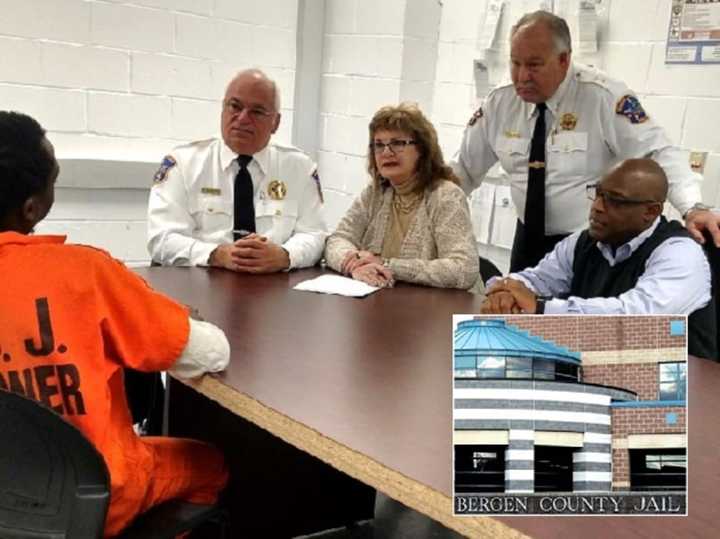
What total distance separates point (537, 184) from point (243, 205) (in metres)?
1.07

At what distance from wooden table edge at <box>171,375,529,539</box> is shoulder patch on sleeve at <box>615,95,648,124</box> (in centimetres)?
191

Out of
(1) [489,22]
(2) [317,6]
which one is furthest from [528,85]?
(2) [317,6]

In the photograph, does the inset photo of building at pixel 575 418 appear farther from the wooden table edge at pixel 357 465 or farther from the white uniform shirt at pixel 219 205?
the white uniform shirt at pixel 219 205

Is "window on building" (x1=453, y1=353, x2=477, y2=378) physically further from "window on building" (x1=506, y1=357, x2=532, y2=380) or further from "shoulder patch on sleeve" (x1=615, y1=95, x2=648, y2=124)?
"shoulder patch on sleeve" (x1=615, y1=95, x2=648, y2=124)

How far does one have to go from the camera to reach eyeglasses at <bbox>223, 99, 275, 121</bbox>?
2.65 metres

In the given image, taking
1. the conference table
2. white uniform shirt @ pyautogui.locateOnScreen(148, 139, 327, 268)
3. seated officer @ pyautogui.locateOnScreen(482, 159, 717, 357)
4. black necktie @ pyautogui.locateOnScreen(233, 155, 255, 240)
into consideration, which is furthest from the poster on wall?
black necktie @ pyautogui.locateOnScreen(233, 155, 255, 240)

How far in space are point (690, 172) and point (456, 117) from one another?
1.41 metres

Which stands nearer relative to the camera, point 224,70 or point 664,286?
point 664,286

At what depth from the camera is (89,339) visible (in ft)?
4.07

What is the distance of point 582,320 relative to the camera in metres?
0.65

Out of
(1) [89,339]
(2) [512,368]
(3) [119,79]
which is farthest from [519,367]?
(3) [119,79]

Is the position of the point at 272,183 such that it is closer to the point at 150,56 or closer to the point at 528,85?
the point at 528,85

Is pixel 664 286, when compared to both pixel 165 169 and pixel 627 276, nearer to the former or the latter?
pixel 627 276

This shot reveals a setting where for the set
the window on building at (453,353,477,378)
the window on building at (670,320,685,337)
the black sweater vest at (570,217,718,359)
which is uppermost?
the window on building at (670,320,685,337)
